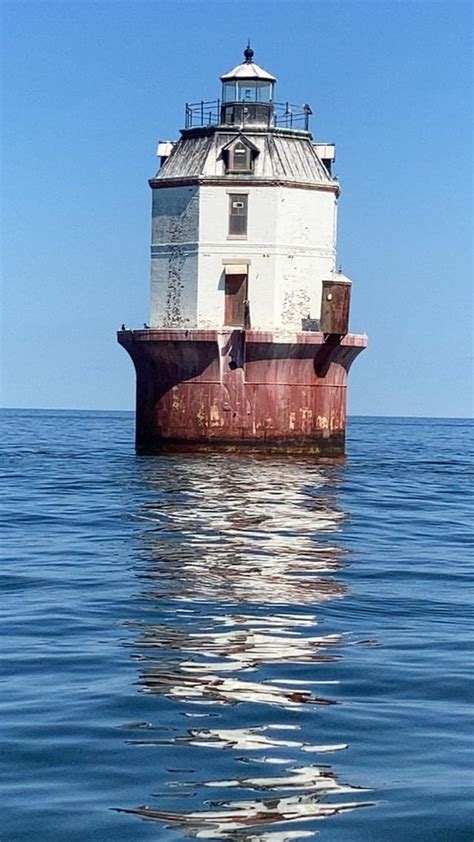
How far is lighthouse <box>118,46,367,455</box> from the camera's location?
3872 cm

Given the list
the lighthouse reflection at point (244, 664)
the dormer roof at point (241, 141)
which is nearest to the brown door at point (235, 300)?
the dormer roof at point (241, 141)

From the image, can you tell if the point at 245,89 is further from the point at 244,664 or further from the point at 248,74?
the point at 244,664

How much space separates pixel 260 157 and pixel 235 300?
14.5 feet

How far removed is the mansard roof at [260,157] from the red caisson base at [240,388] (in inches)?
197

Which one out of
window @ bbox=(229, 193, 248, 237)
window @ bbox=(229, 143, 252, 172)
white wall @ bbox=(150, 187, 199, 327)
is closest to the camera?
window @ bbox=(229, 193, 248, 237)

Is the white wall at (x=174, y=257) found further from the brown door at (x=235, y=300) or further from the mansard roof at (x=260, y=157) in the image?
the brown door at (x=235, y=300)

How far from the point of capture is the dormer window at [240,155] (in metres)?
40.2

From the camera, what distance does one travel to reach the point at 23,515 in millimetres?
24719

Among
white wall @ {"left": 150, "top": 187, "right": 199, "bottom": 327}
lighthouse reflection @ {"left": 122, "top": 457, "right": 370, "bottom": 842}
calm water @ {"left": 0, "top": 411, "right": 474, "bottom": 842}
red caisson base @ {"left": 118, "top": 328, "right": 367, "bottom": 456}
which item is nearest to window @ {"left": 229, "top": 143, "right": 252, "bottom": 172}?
white wall @ {"left": 150, "top": 187, "right": 199, "bottom": 327}

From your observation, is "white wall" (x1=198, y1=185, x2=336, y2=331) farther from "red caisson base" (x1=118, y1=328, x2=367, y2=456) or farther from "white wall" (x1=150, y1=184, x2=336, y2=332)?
"red caisson base" (x1=118, y1=328, x2=367, y2=456)

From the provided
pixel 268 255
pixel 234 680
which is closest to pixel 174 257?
pixel 268 255

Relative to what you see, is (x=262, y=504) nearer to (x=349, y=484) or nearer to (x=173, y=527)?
(x=173, y=527)

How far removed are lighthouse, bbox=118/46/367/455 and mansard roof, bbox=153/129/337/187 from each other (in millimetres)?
44

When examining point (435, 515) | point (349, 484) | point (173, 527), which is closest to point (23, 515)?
point (173, 527)
